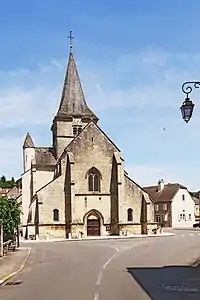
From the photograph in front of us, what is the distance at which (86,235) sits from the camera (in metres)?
62.8

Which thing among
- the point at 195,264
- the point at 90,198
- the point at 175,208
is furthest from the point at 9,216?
the point at 175,208

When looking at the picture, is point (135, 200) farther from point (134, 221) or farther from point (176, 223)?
point (176, 223)

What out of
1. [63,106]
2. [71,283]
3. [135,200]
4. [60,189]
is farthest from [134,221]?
[71,283]

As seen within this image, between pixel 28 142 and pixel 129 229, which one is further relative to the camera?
pixel 28 142

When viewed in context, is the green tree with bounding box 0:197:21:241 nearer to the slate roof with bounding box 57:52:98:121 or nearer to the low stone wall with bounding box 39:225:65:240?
the low stone wall with bounding box 39:225:65:240

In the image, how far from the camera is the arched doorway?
63250 mm

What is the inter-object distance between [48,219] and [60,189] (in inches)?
145

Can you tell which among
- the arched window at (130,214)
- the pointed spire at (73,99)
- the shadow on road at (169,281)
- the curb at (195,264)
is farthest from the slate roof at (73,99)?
the shadow on road at (169,281)

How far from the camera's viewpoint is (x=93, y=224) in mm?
63594

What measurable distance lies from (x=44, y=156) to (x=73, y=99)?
27.8ft

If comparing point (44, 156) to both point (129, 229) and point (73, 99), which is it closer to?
point (73, 99)

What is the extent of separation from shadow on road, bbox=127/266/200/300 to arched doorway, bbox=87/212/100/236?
4086 cm

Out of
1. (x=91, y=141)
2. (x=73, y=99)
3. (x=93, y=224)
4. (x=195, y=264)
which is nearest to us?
(x=195, y=264)

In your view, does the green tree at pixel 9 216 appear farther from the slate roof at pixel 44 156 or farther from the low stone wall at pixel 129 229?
the slate roof at pixel 44 156
